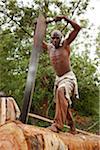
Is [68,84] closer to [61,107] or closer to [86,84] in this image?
[61,107]

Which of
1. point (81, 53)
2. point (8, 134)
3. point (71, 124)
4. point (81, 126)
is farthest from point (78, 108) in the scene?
point (8, 134)

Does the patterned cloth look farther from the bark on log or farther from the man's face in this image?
the bark on log

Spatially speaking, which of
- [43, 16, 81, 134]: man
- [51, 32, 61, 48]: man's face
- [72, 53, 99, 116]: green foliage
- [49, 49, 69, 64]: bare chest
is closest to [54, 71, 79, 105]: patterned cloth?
[43, 16, 81, 134]: man

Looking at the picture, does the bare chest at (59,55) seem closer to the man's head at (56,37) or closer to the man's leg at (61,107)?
the man's head at (56,37)

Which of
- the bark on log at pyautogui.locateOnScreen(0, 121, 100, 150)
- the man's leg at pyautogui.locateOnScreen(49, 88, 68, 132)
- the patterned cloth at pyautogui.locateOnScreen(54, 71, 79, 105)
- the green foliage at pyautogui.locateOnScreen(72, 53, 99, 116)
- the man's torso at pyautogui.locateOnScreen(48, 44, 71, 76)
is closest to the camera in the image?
the bark on log at pyautogui.locateOnScreen(0, 121, 100, 150)

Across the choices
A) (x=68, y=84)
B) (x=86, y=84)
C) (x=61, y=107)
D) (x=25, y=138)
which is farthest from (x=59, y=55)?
(x=86, y=84)

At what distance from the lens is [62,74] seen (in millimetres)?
5000

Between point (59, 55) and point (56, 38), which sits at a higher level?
point (56, 38)

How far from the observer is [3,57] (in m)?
11.7

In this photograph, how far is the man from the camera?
4.70 m

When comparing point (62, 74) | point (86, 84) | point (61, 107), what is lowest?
point (61, 107)

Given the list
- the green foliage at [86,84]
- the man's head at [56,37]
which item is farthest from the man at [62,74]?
the green foliage at [86,84]

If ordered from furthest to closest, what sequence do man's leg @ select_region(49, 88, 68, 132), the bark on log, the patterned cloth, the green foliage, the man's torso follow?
the green foliage, the man's torso, the patterned cloth, man's leg @ select_region(49, 88, 68, 132), the bark on log

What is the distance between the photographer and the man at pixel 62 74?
4.70m
